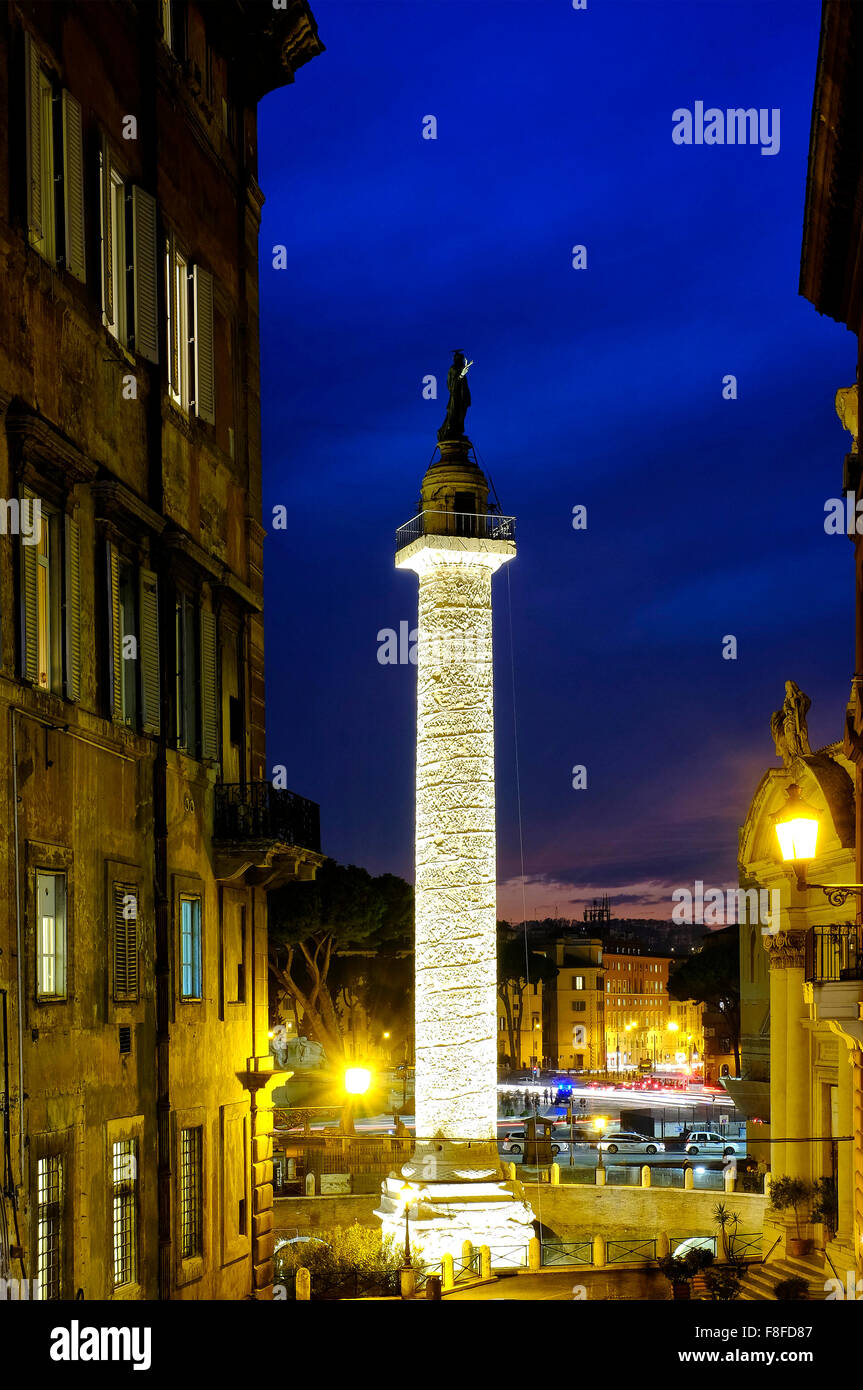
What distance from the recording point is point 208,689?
20812mm

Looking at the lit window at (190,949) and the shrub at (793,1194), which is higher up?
the lit window at (190,949)

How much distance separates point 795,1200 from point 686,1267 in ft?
8.50

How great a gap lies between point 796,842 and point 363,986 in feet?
182

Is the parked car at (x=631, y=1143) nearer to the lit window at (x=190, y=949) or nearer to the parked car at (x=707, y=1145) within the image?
the parked car at (x=707, y=1145)

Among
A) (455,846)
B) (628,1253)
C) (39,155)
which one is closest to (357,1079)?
(455,846)

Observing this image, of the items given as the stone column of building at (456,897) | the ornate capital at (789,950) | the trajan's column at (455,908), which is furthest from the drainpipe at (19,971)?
the stone column of building at (456,897)

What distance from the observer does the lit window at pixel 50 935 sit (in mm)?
14898

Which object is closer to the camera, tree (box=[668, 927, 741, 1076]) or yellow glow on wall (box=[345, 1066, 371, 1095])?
yellow glow on wall (box=[345, 1066, 371, 1095])

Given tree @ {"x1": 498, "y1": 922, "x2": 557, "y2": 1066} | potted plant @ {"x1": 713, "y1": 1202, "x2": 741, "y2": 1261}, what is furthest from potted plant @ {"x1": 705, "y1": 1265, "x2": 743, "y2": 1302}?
tree @ {"x1": 498, "y1": 922, "x2": 557, "y2": 1066}

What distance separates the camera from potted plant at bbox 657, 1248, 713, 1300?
98.5 ft

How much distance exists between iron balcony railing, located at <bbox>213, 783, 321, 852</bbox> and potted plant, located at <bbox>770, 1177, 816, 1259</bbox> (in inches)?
565

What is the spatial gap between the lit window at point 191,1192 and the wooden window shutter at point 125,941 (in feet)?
7.58

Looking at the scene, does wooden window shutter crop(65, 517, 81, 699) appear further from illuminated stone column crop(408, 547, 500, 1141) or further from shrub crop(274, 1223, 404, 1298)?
illuminated stone column crop(408, 547, 500, 1141)

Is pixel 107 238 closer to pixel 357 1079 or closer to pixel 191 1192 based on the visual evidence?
pixel 191 1192
